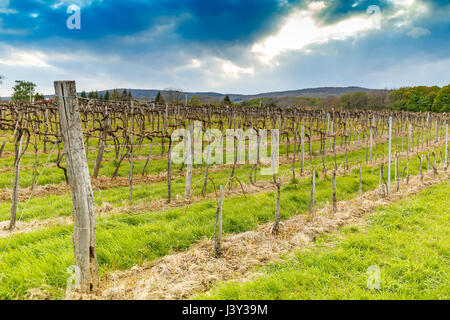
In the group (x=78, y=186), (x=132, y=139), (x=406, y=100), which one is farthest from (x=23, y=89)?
(x=406, y=100)

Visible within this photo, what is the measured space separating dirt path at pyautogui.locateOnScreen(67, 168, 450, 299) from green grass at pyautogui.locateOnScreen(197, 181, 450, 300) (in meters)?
0.30

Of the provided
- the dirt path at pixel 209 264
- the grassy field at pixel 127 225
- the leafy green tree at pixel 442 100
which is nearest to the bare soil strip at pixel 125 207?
the grassy field at pixel 127 225

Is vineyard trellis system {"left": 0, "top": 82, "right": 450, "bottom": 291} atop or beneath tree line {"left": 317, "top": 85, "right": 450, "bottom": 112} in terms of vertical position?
beneath

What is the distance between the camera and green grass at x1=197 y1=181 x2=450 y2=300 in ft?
11.1

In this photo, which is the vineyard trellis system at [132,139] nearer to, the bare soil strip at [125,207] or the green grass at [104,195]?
the bare soil strip at [125,207]

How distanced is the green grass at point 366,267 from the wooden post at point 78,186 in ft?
5.43

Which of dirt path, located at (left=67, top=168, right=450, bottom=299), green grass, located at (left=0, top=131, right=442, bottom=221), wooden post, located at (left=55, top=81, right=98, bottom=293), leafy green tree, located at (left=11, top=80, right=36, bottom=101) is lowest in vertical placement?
dirt path, located at (left=67, top=168, right=450, bottom=299)

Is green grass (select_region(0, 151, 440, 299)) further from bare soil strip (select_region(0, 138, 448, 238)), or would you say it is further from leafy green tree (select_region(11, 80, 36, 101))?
leafy green tree (select_region(11, 80, 36, 101))

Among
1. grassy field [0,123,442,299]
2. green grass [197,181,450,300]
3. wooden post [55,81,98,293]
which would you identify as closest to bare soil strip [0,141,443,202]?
grassy field [0,123,442,299]

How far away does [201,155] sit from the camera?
642 inches

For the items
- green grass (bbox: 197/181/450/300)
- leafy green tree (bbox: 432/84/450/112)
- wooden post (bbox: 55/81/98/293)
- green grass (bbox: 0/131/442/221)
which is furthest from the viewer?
leafy green tree (bbox: 432/84/450/112)

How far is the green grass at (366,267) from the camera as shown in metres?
3.38

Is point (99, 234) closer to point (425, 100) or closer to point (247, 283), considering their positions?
point (247, 283)
